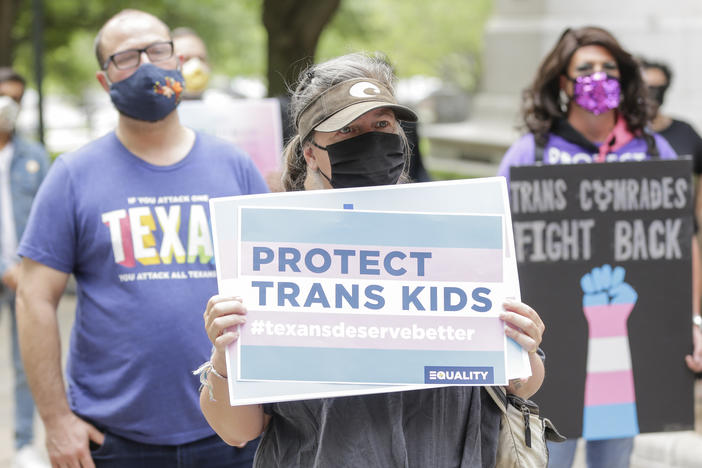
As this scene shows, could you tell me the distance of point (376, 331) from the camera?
2279 millimetres

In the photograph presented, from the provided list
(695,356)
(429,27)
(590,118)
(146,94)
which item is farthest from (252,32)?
(695,356)

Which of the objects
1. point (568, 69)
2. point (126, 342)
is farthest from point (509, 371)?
point (568, 69)

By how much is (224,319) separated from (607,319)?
6.79 feet

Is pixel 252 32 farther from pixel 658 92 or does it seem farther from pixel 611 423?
pixel 611 423

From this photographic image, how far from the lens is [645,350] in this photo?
12.5ft

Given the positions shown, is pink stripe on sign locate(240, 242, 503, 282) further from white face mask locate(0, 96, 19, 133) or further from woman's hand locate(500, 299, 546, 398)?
white face mask locate(0, 96, 19, 133)

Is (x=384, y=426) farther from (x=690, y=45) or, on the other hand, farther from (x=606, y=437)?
(x=690, y=45)

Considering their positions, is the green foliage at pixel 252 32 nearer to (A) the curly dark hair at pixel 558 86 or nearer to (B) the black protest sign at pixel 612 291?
(B) the black protest sign at pixel 612 291

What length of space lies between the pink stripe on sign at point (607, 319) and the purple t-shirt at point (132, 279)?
1.49 m

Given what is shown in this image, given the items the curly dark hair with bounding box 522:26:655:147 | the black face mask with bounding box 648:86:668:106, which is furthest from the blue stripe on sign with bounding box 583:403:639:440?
the black face mask with bounding box 648:86:668:106

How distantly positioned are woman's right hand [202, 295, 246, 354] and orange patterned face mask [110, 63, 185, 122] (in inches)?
56.2

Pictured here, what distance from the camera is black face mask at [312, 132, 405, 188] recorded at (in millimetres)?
2314

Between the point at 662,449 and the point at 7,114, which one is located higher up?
the point at 7,114

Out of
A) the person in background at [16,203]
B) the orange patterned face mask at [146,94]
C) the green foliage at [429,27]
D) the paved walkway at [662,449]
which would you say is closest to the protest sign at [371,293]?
the orange patterned face mask at [146,94]
